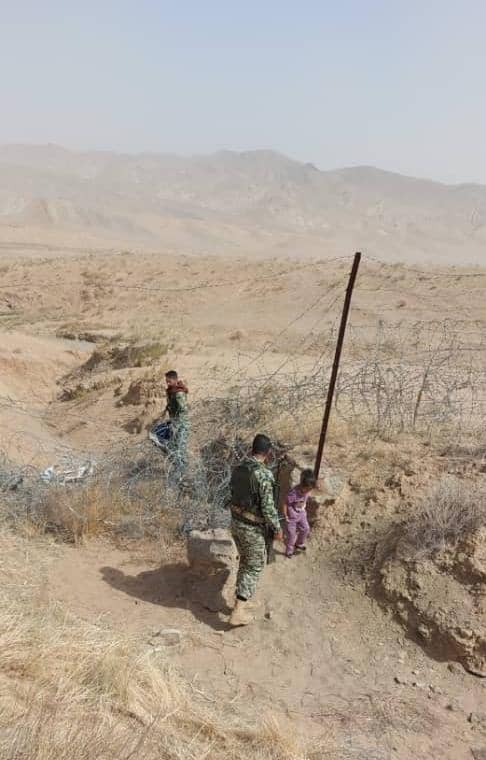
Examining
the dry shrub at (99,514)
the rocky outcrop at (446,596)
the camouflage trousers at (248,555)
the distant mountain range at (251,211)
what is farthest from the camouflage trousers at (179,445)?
the distant mountain range at (251,211)

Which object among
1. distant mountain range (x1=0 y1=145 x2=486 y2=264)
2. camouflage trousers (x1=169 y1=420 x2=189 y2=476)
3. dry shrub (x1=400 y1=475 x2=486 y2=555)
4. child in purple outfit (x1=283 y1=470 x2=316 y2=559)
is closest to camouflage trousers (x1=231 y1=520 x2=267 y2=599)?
child in purple outfit (x1=283 y1=470 x2=316 y2=559)

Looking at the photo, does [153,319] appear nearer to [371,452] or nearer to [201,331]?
[201,331]

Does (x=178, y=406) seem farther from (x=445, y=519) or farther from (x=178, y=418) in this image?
(x=445, y=519)

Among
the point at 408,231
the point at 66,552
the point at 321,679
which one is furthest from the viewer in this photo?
the point at 408,231

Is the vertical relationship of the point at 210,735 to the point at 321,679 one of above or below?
above

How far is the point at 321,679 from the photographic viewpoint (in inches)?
192

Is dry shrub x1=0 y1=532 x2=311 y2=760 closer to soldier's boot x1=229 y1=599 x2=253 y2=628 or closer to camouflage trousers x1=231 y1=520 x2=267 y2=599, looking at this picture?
soldier's boot x1=229 y1=599 x2=253 y2=628

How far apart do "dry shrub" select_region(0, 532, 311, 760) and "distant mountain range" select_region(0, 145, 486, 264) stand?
40.4 metres

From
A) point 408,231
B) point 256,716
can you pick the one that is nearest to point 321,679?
point 256,716

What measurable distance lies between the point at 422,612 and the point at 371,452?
1974mm

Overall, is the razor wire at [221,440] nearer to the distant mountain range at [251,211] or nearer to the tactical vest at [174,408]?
the tactical vest at [174,408]

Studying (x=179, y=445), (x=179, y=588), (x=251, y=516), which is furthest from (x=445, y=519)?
(x=179, y=445)

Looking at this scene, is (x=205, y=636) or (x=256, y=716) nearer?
(x=256, y=716)

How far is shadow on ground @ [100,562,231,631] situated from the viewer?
570cm
